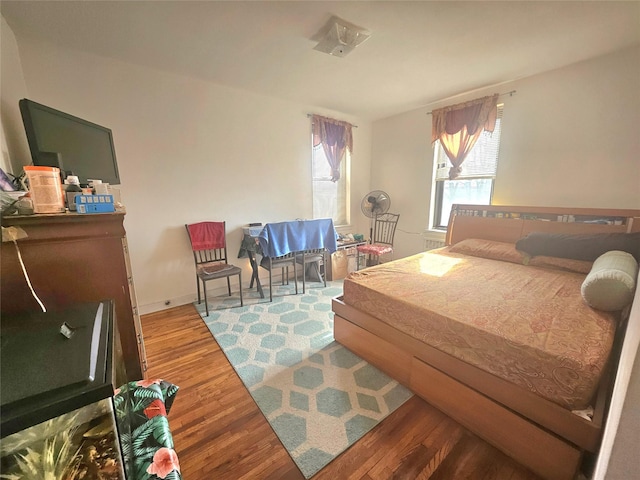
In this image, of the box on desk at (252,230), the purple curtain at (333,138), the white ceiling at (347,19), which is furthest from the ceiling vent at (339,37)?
the box on desk at (252,230)

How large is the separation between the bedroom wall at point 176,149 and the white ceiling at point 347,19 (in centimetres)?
19

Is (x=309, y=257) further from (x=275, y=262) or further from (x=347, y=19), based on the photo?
(x=347, y=19)

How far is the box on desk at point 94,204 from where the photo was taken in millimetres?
1132

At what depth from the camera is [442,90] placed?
3.11m

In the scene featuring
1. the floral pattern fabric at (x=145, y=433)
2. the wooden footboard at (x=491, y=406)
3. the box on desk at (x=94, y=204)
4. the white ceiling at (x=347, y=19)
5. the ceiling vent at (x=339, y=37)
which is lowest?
the wooden footboard at (x=491, y=406)

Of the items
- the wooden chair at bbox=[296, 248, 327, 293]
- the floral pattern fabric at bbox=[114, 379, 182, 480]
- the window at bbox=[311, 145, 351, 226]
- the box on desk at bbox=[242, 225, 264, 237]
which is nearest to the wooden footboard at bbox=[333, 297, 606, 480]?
the floral pattern fabric at bbox=[114, 379, 182, 480]

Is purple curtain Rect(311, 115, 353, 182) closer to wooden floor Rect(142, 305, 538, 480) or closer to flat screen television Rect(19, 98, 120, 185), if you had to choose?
flat screen television Rect(19, 98, 120, 185)

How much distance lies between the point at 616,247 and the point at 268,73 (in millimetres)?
3538

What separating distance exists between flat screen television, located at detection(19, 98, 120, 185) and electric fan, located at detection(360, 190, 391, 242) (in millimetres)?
3243

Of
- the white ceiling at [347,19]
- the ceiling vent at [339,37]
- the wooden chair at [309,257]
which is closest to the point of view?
the white ceiling at [347,19]

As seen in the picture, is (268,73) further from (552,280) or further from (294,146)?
(552,280)

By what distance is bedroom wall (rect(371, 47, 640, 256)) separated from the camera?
2.31 m

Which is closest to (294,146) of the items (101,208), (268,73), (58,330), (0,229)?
(268,73)

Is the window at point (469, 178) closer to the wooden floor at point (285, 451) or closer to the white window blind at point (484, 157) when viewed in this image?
the white window blind at point (484, 157)
